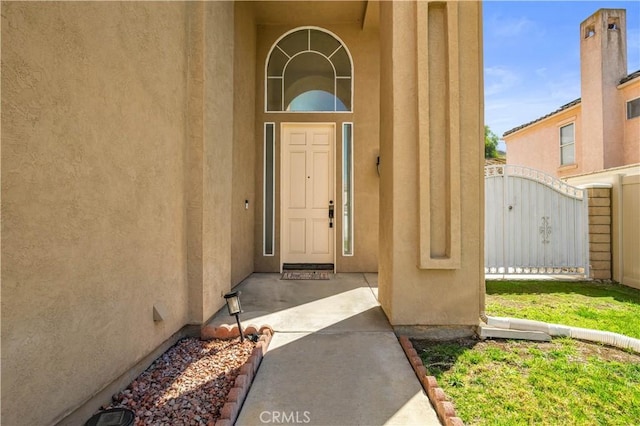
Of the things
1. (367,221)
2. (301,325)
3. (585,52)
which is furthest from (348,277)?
(585,52)

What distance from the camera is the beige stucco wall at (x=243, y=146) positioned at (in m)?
4.69

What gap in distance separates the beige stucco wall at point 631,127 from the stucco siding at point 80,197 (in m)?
12.4

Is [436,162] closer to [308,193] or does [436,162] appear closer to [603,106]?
[308,193]

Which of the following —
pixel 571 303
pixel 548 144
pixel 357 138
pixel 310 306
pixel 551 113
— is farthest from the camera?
pixel 548 144

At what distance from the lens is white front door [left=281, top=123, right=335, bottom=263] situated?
5.94 meters

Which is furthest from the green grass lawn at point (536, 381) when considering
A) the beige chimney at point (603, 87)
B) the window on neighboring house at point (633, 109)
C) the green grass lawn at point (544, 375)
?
the window on neighboring house at point (633, 109)

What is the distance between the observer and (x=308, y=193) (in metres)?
5.96

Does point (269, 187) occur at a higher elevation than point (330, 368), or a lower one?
higher

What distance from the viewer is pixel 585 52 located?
1017cm

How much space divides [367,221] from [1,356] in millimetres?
5052

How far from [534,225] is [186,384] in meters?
5.99

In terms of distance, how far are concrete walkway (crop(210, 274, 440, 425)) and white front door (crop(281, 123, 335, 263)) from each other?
1806mm

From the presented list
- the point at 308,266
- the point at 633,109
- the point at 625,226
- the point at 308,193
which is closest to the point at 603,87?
the point at 633,109

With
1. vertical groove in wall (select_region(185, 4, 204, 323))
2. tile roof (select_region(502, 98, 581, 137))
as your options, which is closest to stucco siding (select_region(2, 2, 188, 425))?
vertical groove in wall (select_region(185, 4, 204, 323))
